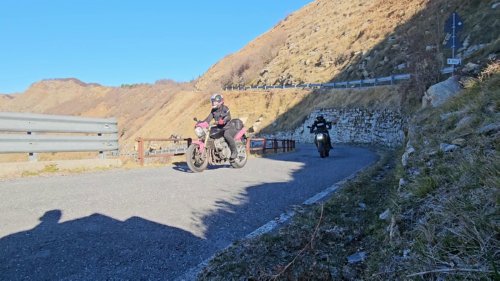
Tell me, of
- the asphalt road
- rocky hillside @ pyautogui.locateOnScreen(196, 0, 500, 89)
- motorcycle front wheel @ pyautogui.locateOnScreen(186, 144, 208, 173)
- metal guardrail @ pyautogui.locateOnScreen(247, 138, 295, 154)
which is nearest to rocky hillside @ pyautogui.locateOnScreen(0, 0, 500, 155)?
rocky hillside @ pyautogui.locateOnScreen(196, 0, 500, 89)

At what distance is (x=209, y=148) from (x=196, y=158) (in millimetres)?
633

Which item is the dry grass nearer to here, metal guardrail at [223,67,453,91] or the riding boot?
the riding boot

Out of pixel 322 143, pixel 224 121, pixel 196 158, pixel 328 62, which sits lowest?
pixel 196 158

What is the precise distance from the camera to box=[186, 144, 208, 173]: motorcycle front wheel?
8.91 m

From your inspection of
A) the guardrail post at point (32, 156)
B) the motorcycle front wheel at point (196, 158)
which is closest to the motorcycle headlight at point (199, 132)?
the motorcycle front wheel at point (196, 158)

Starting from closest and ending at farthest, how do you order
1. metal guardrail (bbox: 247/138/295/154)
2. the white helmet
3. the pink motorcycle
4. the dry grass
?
the dry grass
the pink motorcycle
the white helmet
metal guardrail (bbox: 247/138/295/154)

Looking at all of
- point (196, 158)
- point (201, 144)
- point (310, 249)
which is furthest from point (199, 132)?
point (310, 249)

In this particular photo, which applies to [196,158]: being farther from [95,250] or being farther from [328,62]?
[328,62]

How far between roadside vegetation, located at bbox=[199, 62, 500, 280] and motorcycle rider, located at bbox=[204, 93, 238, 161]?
17.3 ft

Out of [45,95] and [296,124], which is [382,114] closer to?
[296,124]

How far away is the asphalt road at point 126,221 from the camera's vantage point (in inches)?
115

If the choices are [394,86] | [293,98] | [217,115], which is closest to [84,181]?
[217,115]

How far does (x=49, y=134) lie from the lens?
29.8 feet

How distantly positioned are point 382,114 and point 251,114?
24252 mm
